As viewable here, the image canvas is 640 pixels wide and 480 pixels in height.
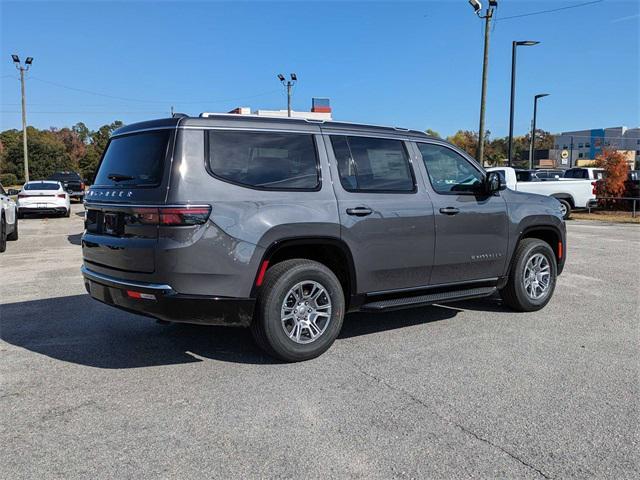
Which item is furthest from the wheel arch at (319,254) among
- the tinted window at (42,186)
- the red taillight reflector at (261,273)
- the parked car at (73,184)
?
the parked car at (73,184)

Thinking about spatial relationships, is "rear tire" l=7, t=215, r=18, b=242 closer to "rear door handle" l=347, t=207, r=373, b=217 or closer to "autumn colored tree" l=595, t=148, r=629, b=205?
"rear door handle" l=347, t=207, r=373, b=217

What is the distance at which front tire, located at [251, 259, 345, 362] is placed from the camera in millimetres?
4395

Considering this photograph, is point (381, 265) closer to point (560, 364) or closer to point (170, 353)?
point (560, 364)

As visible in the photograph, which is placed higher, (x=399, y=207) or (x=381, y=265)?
(x=399, y=207)

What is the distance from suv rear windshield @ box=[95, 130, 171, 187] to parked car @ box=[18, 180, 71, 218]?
16503 mm

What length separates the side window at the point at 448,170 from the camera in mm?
5488

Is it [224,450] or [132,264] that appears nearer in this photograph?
[224,450]

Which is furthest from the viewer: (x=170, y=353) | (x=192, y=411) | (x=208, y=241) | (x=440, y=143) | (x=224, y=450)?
(x=440, y=143)

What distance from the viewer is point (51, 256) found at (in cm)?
1097

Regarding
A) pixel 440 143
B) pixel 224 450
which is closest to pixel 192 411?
pixel 224 450

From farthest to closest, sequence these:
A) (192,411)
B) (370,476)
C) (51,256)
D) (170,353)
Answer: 1. (51,256)
2. (170,353)
3. (192,411)
4. (370,476)

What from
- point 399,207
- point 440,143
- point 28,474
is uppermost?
point 440,143

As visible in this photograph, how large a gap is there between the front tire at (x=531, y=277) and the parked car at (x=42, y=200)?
17.9 m

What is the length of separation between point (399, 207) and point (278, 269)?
4.42 ft
